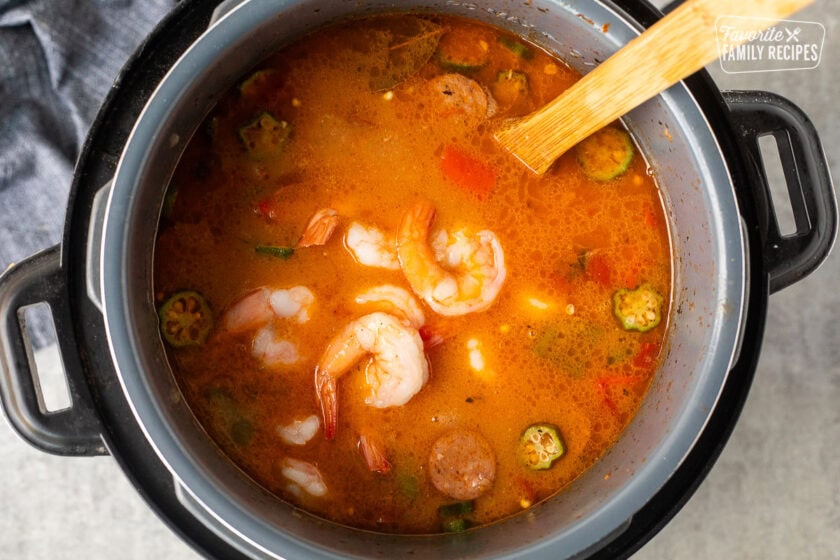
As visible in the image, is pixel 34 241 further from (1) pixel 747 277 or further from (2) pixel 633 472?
(1) pixel 747 277

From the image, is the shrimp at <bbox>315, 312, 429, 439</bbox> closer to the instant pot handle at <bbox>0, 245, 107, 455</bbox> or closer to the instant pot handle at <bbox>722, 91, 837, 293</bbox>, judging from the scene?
the instant pot handle at <bbox>0, 245, 107, 455</bbox>

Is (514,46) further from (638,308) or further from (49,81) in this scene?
(49,81)

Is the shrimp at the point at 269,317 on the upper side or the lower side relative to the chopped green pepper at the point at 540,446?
upper

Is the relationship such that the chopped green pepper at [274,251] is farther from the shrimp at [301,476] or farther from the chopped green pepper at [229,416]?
the shrimp at [301,476]

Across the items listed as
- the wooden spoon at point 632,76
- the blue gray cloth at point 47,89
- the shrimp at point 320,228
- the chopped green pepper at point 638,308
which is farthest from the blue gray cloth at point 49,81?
the chopped green pepper at point 638,308

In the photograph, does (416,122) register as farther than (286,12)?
Yes

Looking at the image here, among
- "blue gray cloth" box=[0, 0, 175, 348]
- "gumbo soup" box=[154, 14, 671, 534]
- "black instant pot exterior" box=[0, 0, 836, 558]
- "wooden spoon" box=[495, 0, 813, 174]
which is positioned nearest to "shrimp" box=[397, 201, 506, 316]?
"gumbo soup" box=[154, 14, 671, 534]

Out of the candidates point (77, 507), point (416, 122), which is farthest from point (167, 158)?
point (77, 507)
